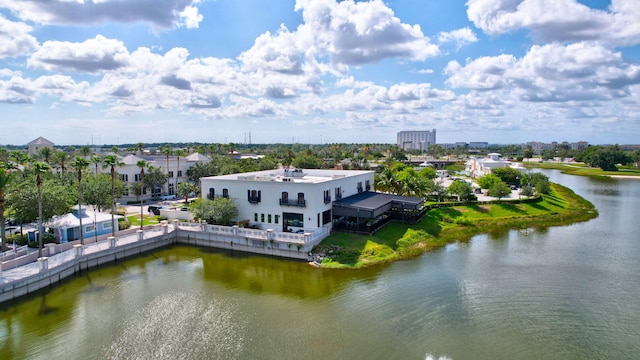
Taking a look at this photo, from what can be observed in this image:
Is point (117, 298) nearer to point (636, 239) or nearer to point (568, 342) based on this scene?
point (568, 342)

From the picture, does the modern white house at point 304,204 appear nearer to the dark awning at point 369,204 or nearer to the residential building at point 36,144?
the dark awning at point 369,204

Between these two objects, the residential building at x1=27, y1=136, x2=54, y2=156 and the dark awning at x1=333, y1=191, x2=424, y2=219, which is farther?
the residential building at x1=27, y1=136, x2=54, y2=156

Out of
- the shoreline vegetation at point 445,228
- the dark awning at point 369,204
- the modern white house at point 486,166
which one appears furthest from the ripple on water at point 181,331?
the modern white house at point 486,166

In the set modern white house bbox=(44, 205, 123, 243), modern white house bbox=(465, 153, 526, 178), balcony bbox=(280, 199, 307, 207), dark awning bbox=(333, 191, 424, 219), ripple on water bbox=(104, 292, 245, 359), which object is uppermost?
modern white house bbox=(465, 153, 526, 178)

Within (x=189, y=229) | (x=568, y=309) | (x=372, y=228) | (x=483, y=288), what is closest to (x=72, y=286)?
(x=189, y=229)

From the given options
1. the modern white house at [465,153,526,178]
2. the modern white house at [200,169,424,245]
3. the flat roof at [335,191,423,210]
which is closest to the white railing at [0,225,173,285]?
the modern white house at [200,169,424,245]

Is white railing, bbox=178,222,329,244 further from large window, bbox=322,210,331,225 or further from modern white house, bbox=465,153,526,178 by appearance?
modern white house, bbox=465,153,526,178
